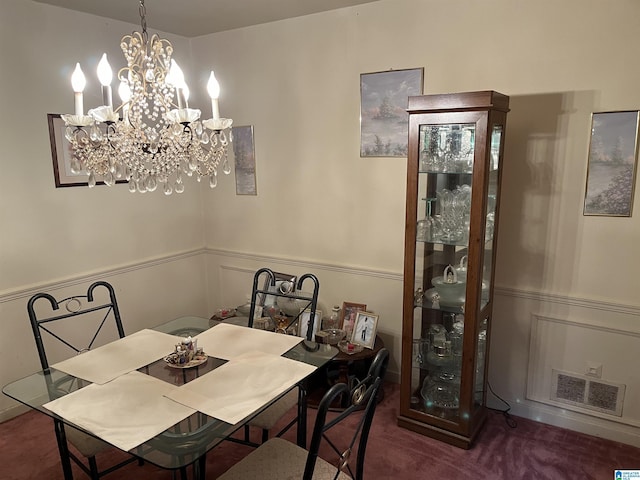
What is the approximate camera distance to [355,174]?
326cm

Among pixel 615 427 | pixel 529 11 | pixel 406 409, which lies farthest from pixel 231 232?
pixel 615 427

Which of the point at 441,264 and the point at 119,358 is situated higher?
the point at 441,264

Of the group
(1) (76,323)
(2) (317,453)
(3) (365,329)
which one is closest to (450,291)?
(3) (365,329)

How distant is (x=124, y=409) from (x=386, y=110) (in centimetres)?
234

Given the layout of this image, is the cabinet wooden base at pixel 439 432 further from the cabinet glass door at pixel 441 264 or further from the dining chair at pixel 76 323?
the dining chair at pixel 76 323

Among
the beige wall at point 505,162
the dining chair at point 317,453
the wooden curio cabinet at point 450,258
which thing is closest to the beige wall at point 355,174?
the beige wall at point 505,162

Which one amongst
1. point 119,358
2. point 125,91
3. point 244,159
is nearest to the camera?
point 125,91

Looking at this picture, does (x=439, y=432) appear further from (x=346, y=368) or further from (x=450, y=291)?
(x=450, y=291)

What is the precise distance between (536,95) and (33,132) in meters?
3.09

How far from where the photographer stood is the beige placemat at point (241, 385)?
171cm

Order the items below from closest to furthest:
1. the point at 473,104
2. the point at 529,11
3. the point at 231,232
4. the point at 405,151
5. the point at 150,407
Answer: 1. the point at 150,407
2. the point at 473,104
3. the point at 529,11
4. the point at 405,151
5. the point at 231,232

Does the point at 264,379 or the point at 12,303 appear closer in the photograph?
the point at 264,379

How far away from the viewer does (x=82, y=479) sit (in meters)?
2.39

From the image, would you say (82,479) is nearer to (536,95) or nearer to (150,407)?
(150,407)
